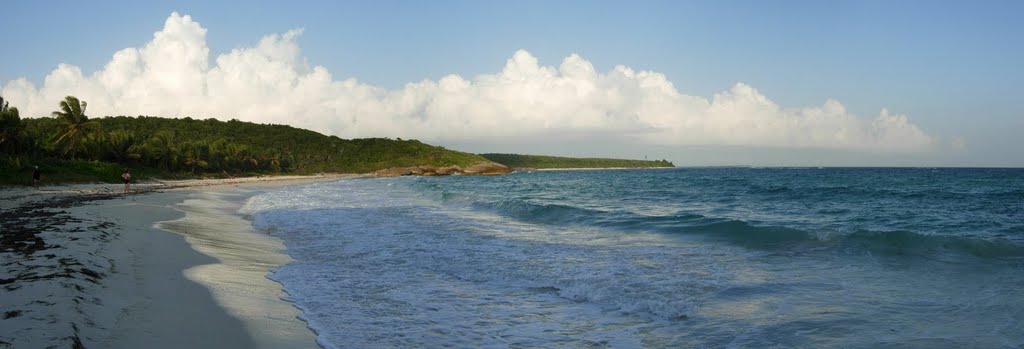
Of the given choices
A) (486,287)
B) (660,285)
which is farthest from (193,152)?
(660,285)

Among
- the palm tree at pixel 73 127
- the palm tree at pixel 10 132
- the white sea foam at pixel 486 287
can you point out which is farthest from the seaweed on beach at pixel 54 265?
the palm tree at pixel 73 127

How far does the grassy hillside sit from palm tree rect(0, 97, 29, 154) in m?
0.23

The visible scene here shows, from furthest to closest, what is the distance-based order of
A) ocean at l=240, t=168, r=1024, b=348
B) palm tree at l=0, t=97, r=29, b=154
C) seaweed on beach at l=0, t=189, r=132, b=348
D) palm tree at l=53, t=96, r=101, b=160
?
palm tree at l=53, t=96, r=101, b=160 < palm tree at l=0, t=97, r=29, b=154 < ocean at l=240, t=168, r=1024, b=348 < seaweed on beach at l=0, t=189, r=132, b=348

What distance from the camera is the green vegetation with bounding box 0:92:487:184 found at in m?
40.7

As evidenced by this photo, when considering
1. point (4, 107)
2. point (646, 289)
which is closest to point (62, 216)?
point (646, 289)

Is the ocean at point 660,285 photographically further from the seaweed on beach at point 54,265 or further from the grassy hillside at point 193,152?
the grassy hillside at point 193,152

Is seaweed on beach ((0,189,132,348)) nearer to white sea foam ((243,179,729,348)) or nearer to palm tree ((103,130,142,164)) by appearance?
white sea foam ((243,179,729,348))

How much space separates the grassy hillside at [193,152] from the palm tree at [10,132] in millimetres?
230

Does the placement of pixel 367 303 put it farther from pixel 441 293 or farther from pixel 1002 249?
pixel 1002 249

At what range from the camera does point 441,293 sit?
352 inches

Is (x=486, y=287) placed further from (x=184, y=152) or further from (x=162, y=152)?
(x=184, y=152)

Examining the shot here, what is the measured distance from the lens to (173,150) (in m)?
62.1

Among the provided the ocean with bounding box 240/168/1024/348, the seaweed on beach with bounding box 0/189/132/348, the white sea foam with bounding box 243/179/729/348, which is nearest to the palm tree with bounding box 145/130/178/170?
the ocean with bounding box 240/168/1024/348

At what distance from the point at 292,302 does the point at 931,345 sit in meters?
7.79
